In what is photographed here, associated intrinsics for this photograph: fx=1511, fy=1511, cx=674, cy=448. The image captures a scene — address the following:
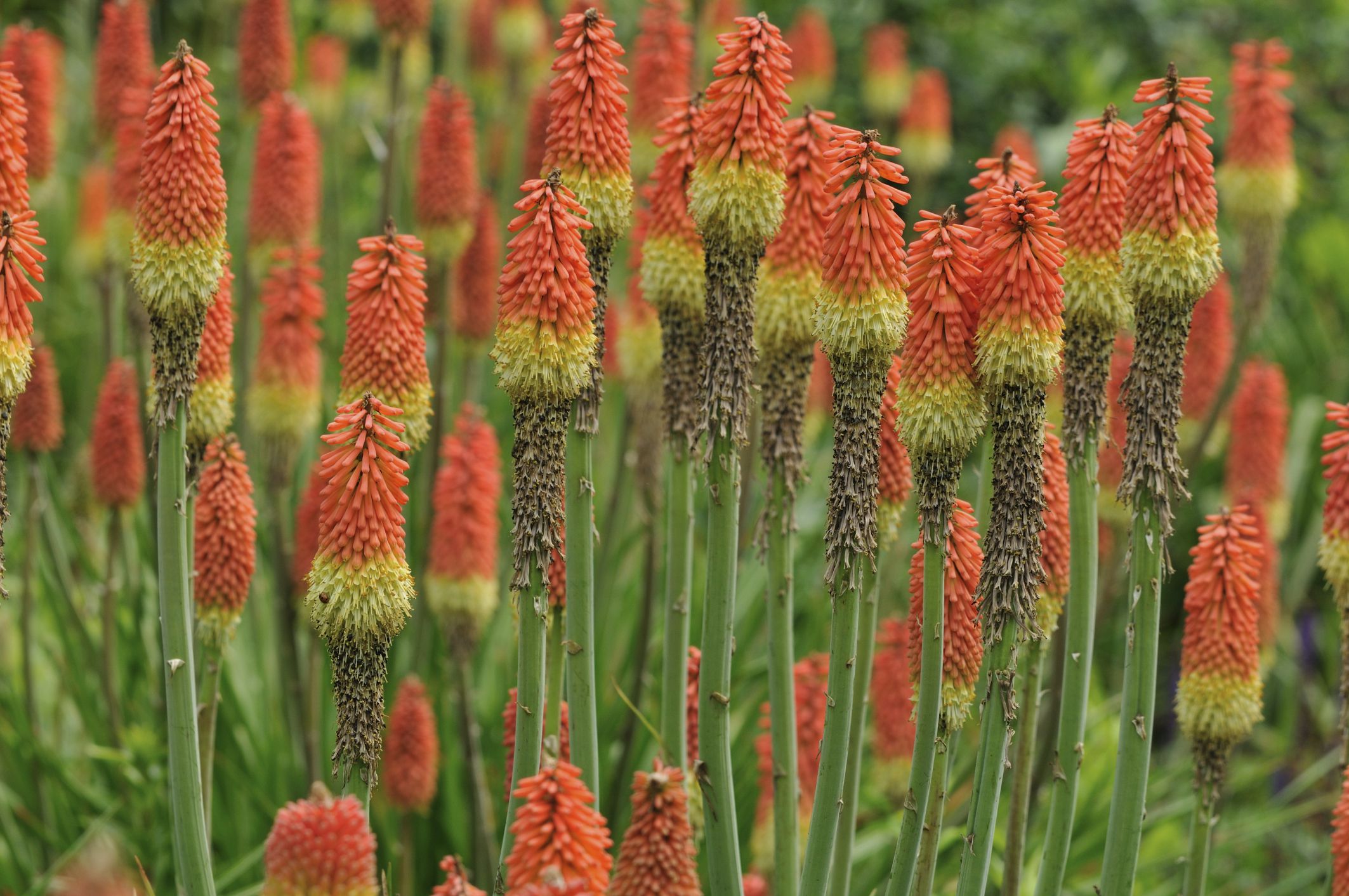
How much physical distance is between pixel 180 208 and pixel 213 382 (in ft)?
2.65

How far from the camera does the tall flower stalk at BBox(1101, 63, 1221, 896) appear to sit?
3842mm

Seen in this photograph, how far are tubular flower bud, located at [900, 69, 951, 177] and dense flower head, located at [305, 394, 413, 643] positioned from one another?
28.9 feet

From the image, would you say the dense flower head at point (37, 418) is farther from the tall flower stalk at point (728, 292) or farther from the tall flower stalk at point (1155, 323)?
the tall flower stalk at point (1155, 323)

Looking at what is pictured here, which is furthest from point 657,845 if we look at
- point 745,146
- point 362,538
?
point 745,146

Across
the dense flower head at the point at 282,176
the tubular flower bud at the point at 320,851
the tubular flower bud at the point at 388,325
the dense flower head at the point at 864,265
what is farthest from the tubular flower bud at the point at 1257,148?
the tubular flower bud at the point at 320,851

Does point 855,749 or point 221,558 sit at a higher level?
point 221,558

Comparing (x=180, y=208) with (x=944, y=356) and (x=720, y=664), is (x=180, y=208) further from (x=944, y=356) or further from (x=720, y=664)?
(x=944, y=356)

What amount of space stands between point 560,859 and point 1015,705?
134 centimetres

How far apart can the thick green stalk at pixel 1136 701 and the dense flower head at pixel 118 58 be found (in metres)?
5.48

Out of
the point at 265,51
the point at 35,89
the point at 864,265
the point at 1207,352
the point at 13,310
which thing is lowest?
the point at 13,310

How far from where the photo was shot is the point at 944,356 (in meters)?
3.68

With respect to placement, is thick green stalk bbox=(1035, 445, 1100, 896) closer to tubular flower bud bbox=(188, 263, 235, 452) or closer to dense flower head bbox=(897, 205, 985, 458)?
dense flower head bbox=(897, 205, 985, 458)

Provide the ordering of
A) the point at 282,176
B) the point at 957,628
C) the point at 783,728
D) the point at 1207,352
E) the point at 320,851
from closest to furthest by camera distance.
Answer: the point at 320,851 → the point at 957,628 → the point at 783,728 → the point at 282,176 → the point at 1207,352

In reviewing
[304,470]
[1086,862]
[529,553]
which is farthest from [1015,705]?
[304,470]
